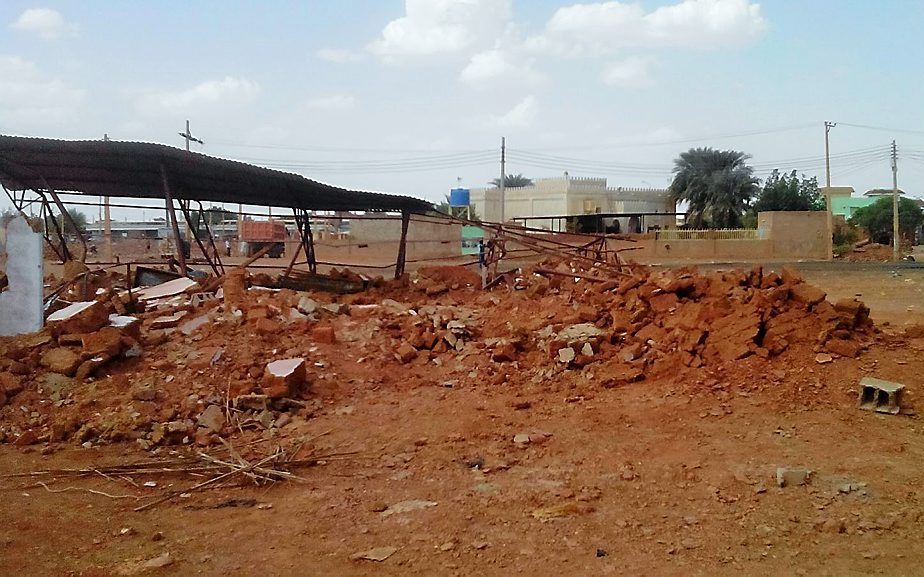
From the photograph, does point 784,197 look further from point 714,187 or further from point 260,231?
point 260,231

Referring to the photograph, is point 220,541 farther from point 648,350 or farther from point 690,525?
point 648,350

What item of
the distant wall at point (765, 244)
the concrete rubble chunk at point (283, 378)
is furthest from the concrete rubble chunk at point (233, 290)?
the distant wall at point (765, 244)

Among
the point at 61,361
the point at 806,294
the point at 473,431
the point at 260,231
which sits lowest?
the point at 473,431

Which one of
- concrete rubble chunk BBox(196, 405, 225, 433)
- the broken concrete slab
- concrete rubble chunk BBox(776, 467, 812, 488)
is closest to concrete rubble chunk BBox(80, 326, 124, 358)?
concrete rubble chunk BBox(196, 405, 225, 433)

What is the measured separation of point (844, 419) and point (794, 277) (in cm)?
240

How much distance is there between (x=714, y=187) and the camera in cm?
4034

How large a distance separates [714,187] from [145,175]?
34758 millimetres

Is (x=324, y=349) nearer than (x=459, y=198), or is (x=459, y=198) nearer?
(x=324, y=349)

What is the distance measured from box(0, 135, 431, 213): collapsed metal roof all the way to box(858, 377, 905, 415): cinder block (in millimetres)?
9161

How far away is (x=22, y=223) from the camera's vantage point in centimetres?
813

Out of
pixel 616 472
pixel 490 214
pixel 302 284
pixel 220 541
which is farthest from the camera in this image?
pixel 490 214

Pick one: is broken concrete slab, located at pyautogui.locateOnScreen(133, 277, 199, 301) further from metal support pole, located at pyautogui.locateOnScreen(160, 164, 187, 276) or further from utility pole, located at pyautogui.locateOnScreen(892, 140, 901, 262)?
utility pole, located at pyautogui.locateOnScreen(892, 140, 901, 262)

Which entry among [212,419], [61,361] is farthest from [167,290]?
[212,419]

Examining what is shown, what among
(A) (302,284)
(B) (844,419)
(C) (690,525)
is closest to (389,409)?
(C) (690,525)
